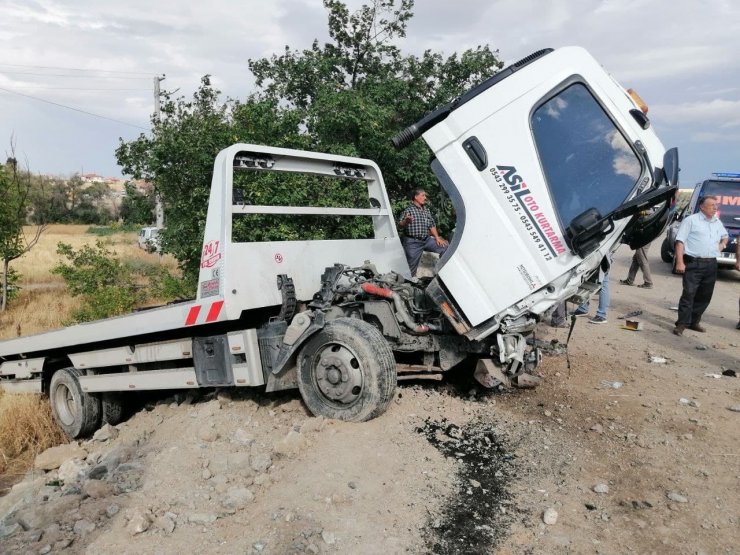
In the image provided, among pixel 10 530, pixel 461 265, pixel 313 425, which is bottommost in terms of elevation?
pixel 10 530

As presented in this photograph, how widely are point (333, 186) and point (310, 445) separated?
516cm

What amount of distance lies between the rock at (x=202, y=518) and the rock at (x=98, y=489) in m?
0.74

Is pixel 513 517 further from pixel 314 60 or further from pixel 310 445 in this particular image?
pixel 314 60

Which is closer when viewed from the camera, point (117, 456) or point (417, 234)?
point (117, 456)

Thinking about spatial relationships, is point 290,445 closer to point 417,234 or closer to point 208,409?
point 208,409

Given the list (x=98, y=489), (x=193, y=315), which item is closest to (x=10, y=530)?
(x=98, y=489)

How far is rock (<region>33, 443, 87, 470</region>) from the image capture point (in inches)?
211

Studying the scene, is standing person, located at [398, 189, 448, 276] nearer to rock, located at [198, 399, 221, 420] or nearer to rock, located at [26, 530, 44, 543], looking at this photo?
rock, located at [198, 399, 221, 420]

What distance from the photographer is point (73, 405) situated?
5973 mm

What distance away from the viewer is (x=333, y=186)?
848 centimetres

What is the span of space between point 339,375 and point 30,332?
8.91m

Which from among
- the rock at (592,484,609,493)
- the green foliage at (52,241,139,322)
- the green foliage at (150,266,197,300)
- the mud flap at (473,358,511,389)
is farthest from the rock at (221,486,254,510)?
the green foliage at (52,241,139,322)

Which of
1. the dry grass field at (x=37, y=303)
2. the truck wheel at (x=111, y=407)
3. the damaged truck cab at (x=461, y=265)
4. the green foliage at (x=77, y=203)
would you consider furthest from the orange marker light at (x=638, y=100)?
the green foliage at (x=77, y=203)

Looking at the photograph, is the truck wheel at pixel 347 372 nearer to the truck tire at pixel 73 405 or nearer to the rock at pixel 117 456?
the rock at pixel 117 456
